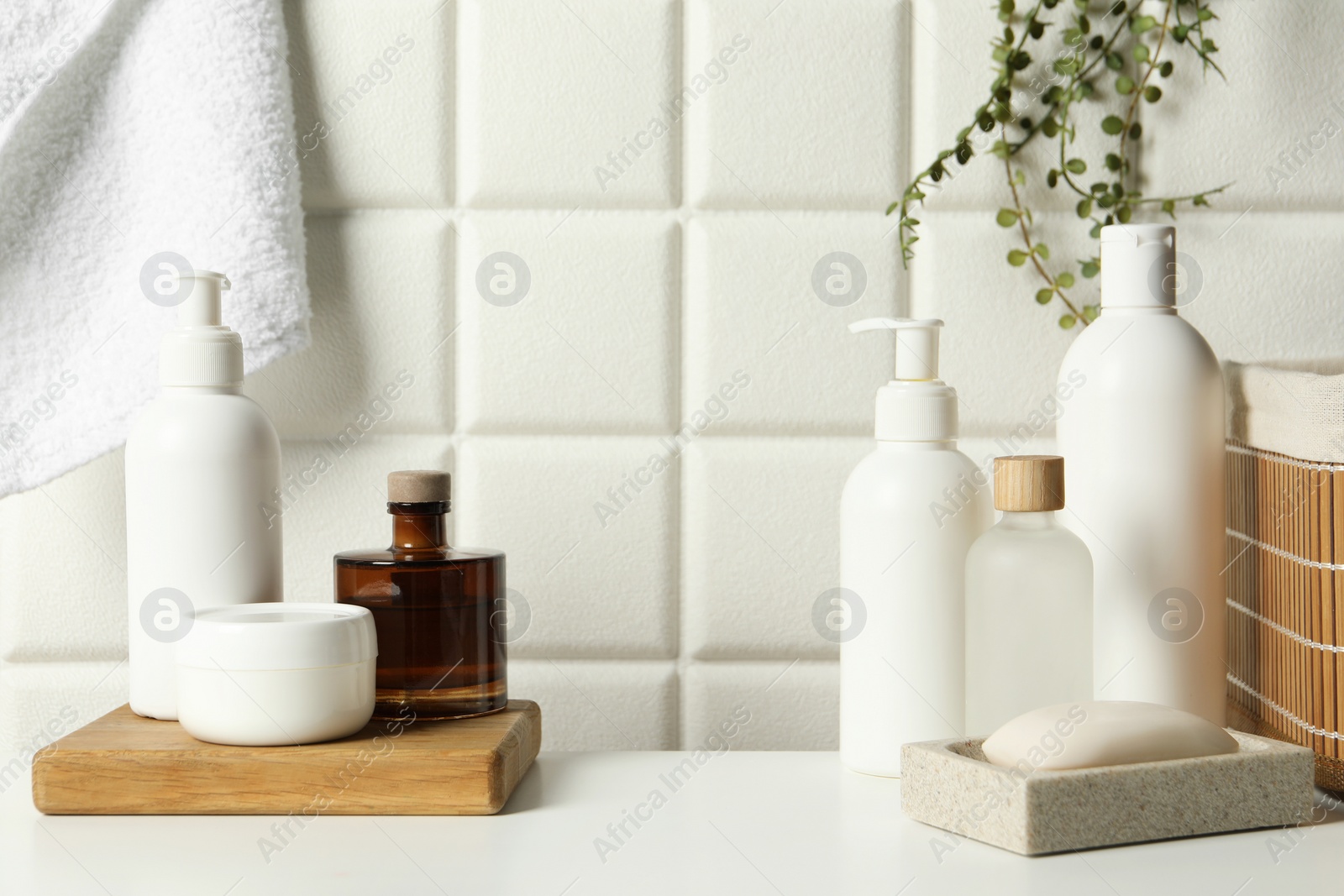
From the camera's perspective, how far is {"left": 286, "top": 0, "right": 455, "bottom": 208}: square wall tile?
2.49 ft

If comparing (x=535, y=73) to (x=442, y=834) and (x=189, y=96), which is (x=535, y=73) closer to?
(x=189, y=96)

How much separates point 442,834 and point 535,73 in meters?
0.49

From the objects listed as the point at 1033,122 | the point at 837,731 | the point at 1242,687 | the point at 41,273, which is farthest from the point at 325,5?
the point at 1242,687

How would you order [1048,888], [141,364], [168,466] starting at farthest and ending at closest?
[141,364] < [168,466] < [1048,888]

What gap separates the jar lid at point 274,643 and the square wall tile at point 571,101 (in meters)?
0.34

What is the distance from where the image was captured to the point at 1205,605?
23.9 inches

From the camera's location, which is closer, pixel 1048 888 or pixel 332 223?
pixel 1048 888

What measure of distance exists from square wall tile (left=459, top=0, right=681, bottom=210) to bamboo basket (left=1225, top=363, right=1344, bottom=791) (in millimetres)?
392

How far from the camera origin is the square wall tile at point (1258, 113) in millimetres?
752

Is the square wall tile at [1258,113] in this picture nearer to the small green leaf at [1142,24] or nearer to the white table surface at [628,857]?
the small green leaf at [1142,24]

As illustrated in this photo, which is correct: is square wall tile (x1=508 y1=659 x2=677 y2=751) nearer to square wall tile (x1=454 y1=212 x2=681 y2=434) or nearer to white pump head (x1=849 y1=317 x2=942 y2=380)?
square wall tile (x1=454 y1=212 x2=681 y2=434)

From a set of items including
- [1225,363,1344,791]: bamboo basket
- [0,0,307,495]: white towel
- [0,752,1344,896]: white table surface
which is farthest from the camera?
[0,0,307,495]: white towel

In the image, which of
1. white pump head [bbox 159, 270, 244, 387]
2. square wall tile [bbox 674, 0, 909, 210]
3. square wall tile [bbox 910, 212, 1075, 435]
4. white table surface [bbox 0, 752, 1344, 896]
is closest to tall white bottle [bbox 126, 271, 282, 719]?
white pump head [bbox 159, 270, 244, 387]

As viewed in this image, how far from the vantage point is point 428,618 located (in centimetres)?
60
